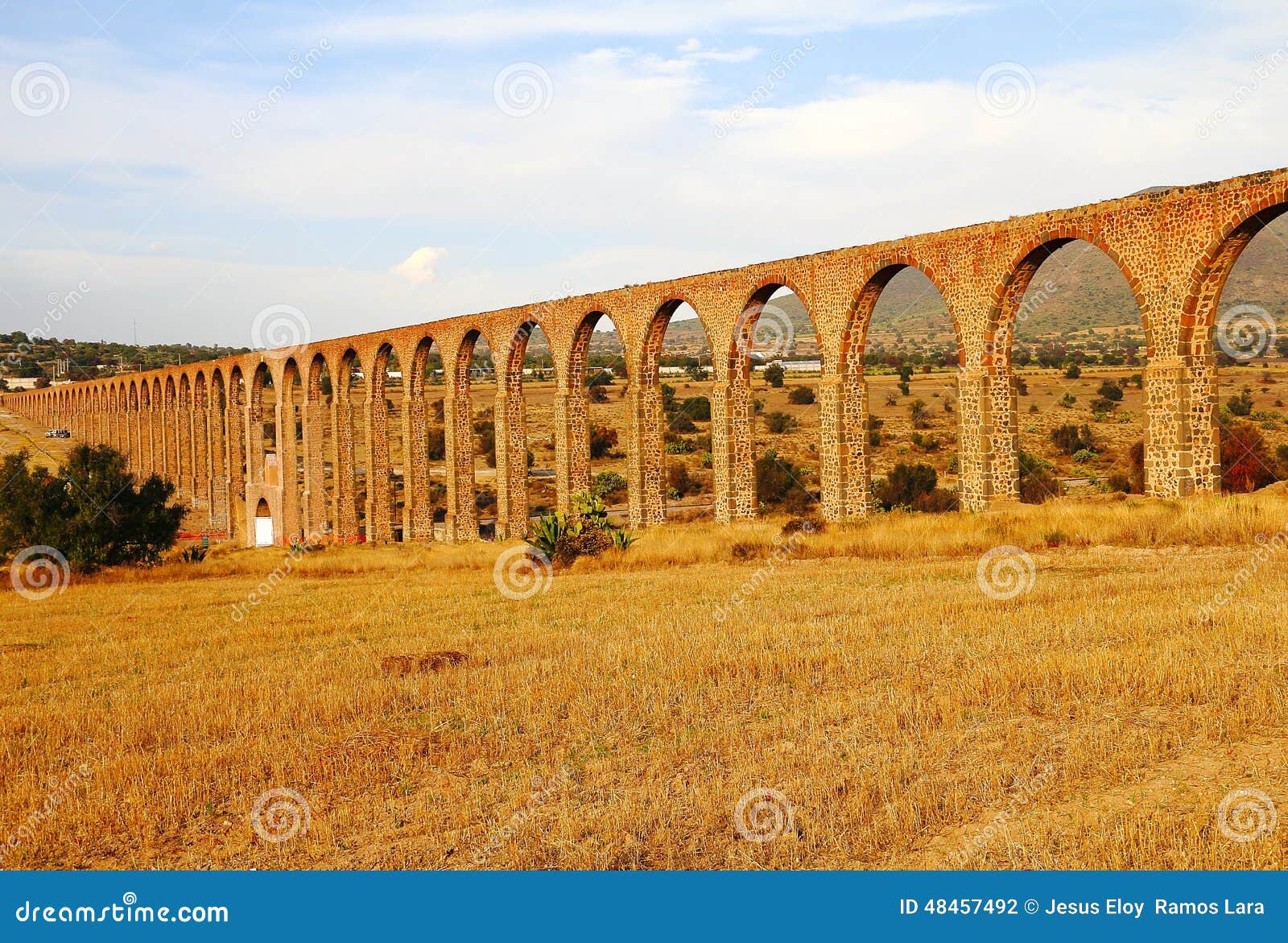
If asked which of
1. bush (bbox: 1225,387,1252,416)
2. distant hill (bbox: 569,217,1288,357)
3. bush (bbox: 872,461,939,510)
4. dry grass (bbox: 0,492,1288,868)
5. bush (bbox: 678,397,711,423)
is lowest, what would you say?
dry grass (bbox: 0,492,1288,868)

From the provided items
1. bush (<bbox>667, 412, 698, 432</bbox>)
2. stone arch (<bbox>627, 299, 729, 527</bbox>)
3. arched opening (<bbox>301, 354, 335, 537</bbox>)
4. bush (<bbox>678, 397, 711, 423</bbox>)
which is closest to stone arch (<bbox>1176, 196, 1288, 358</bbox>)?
stone arch (<bbox>627, 299, 729, 527</bbox>)

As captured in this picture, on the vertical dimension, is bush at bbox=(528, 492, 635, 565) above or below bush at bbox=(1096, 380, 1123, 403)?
below

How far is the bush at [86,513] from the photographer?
900 inches

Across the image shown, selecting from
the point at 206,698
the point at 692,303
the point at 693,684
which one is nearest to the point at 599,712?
the point at 693,684

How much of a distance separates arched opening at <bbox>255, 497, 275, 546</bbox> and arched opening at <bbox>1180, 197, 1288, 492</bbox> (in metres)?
35.9

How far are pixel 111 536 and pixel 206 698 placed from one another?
18275mm

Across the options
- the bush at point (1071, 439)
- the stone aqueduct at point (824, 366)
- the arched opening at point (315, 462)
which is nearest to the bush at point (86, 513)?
the stone aqueduct at point (824, 366)

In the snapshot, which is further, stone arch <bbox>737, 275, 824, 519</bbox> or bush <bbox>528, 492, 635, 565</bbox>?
stone arch <bbox>737, 275, 824, 519</bbox>

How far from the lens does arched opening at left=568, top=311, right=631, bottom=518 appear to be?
86.4 ft

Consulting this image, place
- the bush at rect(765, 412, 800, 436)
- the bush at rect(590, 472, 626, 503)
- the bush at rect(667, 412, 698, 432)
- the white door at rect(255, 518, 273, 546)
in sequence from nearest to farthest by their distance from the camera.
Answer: the bush at rect(590, 472, 626, 503) < the white door at rect(255, 518, 273, 546) < the bush at rect(765, 412, 800, 436) < the bush at rect(667, 412, 698, 432)

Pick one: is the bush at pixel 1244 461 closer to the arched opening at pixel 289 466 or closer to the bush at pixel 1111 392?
the bush at pixel 1111 392

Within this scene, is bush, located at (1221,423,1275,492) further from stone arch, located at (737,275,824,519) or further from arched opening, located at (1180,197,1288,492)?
stone arch, located at (737,275,824,519)

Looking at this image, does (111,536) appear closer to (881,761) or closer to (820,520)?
(820,520)

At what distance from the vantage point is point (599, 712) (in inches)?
260
